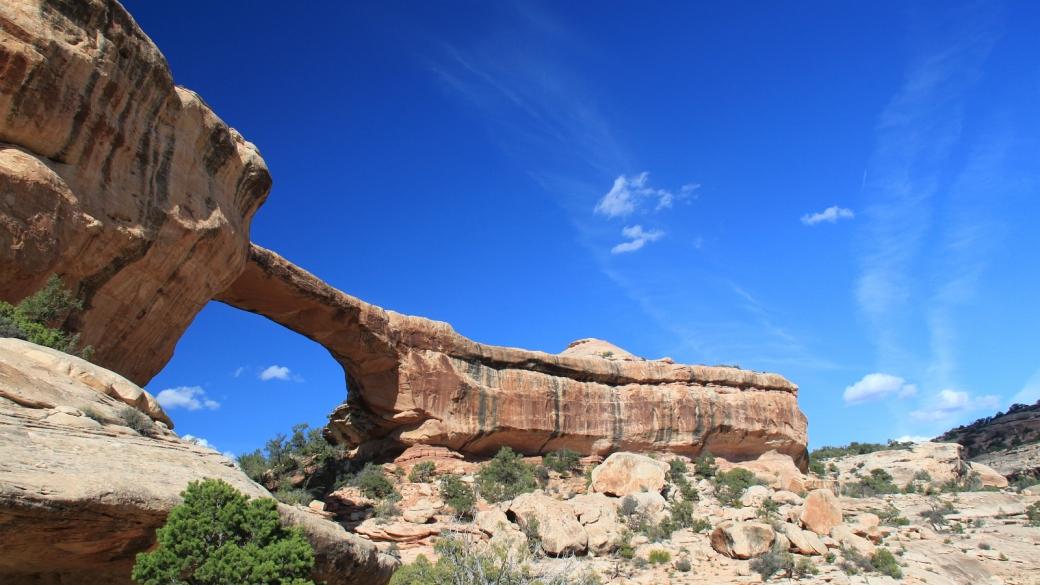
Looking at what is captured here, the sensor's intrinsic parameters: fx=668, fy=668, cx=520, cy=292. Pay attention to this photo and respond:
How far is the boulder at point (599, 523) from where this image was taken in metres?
20.1

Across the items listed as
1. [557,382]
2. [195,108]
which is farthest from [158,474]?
[557,382]

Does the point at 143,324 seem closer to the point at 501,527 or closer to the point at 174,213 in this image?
the point at 174,213

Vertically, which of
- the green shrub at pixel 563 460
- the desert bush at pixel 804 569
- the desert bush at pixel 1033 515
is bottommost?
the desert bush at pixel 804 569

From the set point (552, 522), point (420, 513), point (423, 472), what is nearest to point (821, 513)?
point (552, 522)

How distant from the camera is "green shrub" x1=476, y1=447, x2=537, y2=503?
24359 mm

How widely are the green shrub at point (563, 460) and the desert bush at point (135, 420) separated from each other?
20.7 metres

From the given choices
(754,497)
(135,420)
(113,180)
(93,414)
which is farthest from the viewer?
(754,497)

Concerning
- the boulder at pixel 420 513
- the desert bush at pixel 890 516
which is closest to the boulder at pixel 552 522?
the boulder at pixel 420 513

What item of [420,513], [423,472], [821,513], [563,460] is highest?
[563,460]

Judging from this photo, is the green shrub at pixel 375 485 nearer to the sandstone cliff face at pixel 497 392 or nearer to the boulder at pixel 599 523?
the sandstone cliff face at pixel 497 392

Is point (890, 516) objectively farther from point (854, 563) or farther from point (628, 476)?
point (628, 476)

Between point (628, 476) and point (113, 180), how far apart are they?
2021 cm

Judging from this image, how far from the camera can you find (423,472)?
2512 centimetres

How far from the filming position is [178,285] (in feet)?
57.8
